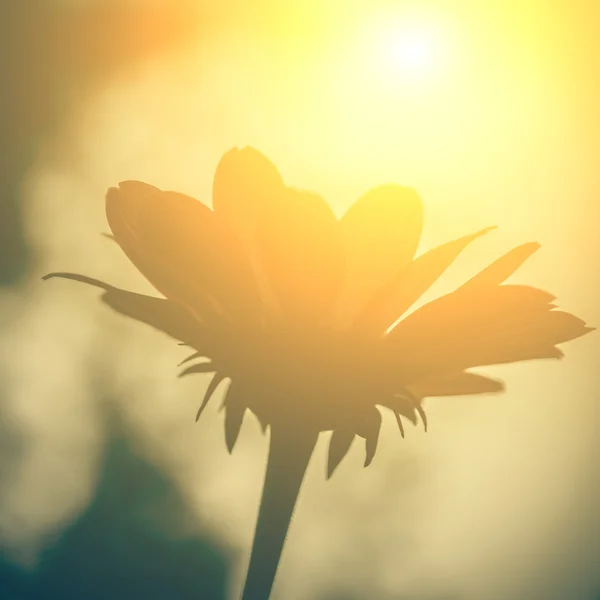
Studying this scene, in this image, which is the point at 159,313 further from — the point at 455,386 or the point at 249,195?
the point at 455,386

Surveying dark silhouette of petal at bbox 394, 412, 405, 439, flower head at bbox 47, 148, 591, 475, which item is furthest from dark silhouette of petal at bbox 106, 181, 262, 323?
dark silhouette of petal at bbox 394, 412, 405, 439

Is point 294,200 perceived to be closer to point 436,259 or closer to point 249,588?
point 436,259

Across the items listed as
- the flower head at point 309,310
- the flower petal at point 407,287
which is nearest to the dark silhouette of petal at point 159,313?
the flower head at point 309,310

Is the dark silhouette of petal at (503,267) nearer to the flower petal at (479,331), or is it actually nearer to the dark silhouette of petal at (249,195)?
the flower petal at (479,331)

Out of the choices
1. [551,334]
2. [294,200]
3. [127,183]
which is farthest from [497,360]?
[127,183]

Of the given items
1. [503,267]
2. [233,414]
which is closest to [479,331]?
[503,267]

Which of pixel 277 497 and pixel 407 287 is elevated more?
pixel 407 287
